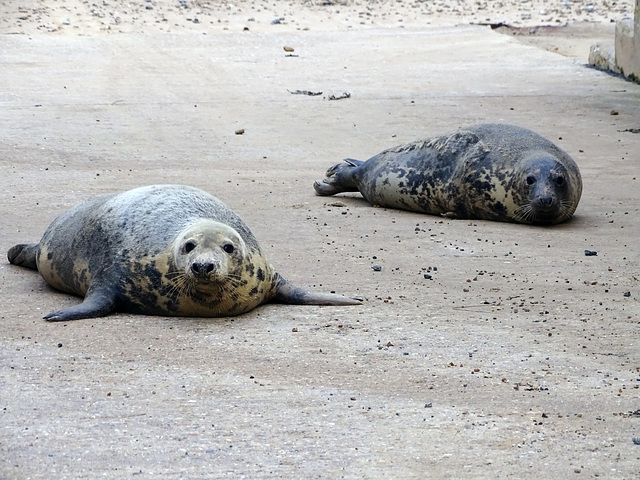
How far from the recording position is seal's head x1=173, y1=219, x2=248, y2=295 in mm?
4996

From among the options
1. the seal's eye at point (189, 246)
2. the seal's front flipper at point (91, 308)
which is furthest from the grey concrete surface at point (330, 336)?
the seal's eye at point (189, 246)

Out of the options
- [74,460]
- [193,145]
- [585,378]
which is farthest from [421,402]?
[193,145]

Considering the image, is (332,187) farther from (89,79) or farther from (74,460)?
(89,79)

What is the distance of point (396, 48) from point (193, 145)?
7851 mm

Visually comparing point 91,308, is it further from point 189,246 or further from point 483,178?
point 483,178

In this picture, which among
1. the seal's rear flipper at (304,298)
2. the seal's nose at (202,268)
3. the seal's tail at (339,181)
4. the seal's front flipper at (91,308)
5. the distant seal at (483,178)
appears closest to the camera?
the seal's nose at (202,268)

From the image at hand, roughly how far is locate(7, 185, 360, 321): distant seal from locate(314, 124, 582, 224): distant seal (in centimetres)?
263

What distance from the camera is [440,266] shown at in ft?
20.9

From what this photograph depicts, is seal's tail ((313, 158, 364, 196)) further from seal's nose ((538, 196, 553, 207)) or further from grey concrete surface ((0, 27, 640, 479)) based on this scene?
seal's nose ((538, 196, 553, 207))

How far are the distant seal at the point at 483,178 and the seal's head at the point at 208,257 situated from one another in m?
3.01

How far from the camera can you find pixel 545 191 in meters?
7.60

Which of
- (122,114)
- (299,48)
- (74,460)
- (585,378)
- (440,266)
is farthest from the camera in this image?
(299,48)

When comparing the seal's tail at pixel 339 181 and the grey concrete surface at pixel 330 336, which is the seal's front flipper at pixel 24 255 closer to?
A: the grey concrete surface at pixel 330 336

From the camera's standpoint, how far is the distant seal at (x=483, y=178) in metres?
7.70
